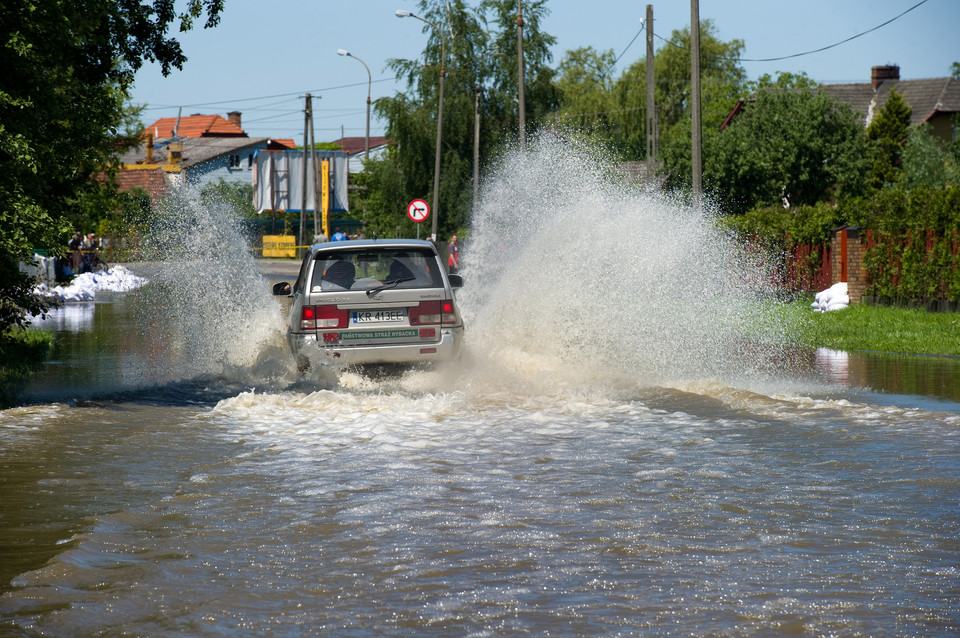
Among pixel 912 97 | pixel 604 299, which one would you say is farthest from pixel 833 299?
pixel 912 97

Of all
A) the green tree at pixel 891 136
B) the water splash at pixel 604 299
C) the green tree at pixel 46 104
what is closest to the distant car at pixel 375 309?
the water splash at pixel 604 299

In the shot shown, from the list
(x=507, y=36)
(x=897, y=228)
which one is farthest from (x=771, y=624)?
(x=507, y=36)

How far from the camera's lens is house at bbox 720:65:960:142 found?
6519cm

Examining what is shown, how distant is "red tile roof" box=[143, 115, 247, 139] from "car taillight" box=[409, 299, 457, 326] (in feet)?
336

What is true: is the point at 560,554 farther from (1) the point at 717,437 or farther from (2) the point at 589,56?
(2) the point at 589,56

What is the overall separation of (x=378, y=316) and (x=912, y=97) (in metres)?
66.8

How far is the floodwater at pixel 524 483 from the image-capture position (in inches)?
181

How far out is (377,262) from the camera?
39.8 feet

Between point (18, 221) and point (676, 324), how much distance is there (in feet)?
27.7

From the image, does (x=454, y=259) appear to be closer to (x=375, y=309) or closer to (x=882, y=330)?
(x=882, y=330)

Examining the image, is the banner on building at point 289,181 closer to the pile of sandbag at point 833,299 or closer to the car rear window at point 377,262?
the pile of sandbag at point 833,299

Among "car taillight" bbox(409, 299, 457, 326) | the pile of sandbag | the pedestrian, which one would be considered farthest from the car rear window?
the pedestrian

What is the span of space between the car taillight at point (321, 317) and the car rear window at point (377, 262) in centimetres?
22

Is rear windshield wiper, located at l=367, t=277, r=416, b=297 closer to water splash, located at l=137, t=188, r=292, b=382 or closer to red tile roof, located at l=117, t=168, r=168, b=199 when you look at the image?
water splash, located at l=137, t=188, r=292, b=382
